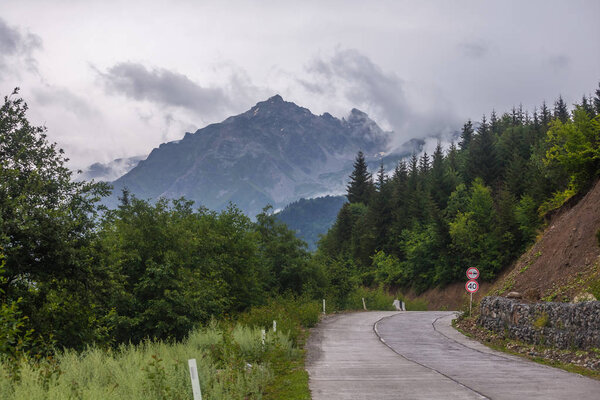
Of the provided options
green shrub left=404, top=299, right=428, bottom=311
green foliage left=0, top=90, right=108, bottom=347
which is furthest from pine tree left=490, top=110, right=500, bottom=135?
green foliage left=0, top=90, right=108, bottom=347

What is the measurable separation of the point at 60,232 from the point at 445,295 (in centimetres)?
5789

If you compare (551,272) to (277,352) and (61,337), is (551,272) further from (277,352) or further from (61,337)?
(61,337)

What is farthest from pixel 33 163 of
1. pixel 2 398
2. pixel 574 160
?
pixel 574 160

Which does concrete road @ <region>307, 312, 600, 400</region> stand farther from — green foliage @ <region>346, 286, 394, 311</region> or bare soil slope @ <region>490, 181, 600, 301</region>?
green foliage @ <region>346, 286, 394, 311</region>

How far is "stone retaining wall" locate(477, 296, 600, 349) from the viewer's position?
48.3 feet

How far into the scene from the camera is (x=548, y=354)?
1631cm

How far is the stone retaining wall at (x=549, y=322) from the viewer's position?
580 inches

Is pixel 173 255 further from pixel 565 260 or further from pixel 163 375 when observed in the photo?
pixel 565 260

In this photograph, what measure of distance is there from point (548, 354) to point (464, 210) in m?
61.4

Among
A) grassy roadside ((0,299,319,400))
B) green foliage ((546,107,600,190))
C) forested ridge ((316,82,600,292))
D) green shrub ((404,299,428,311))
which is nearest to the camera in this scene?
grassy roadside ((0,299,319,400))

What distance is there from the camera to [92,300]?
53.7ft

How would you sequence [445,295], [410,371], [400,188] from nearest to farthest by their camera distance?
[410,371] → [445,295] → [400,188]

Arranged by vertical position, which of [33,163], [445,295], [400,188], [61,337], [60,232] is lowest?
[445,295]

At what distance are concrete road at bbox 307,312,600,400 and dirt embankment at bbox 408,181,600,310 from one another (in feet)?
Result: 15.3
